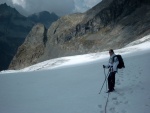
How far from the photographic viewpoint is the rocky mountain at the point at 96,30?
85875 millimetres

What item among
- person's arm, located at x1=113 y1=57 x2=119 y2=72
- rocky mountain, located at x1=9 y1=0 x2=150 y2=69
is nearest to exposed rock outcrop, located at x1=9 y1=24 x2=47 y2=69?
rocky mountain, located at x1=9 y1=0 x2=150 y2=69

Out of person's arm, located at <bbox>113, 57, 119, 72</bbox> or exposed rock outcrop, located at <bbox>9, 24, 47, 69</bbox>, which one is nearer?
person's arm, located at <bbox>113, 57, 119, 72</bbox>

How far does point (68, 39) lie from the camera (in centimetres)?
11025

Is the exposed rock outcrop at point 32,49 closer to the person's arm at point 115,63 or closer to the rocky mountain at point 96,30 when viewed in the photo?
the rocky mountain at point 96,30

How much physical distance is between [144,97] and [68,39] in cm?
10004

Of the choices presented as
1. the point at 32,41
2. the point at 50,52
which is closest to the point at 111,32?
the point at 50,52

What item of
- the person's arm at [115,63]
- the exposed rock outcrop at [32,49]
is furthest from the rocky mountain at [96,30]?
the person's arm at [115,63]

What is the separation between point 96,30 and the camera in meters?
104

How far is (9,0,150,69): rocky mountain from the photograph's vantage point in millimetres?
85875

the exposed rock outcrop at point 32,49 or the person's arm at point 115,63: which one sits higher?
the exposed rock outcrop at point 32,49

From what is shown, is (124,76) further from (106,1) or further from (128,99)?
(106,1)

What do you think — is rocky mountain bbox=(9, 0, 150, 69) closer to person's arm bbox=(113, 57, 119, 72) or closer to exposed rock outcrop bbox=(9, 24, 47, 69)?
exposed rock outcrop bbox=(9, 24, 47, 69)

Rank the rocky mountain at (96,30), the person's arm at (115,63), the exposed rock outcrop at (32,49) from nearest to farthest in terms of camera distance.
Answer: the person's arm at (115,63) < the rocky mountain at (96,30) < the exposed rock outcrop at (32,49)

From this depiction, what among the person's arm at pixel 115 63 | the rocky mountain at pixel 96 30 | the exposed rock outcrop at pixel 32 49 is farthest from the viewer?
the exposed rock outcrop at pixel 32 49
